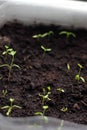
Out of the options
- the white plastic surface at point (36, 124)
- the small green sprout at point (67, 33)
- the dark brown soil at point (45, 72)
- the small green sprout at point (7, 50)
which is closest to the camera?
the white plastic surface at point (36, 124)

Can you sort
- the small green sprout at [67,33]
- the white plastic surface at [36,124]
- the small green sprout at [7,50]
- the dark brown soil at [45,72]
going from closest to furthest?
1. the white plastic surface at [36,124]
2. the dark brown soil at [45,72]
3. the small green sprout at [7,50]
4. the small green sprout at [67,33]

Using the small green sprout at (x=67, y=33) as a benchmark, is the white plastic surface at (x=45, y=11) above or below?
above

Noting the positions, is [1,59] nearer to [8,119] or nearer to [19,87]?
[19,87]

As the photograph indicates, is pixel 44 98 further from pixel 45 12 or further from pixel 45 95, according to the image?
pixel 45 12

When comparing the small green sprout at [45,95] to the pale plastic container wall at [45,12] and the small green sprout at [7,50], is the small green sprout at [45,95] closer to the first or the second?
the small green sprout at [7,50]

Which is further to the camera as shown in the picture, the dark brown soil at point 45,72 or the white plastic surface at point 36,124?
the dark brown soil at point 45,72

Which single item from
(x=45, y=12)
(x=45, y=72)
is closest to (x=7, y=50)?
(x=45, y=72)

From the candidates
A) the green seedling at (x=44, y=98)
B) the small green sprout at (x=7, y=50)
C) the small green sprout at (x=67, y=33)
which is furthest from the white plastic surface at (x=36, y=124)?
the small green sprout at (x=67, y=33)
